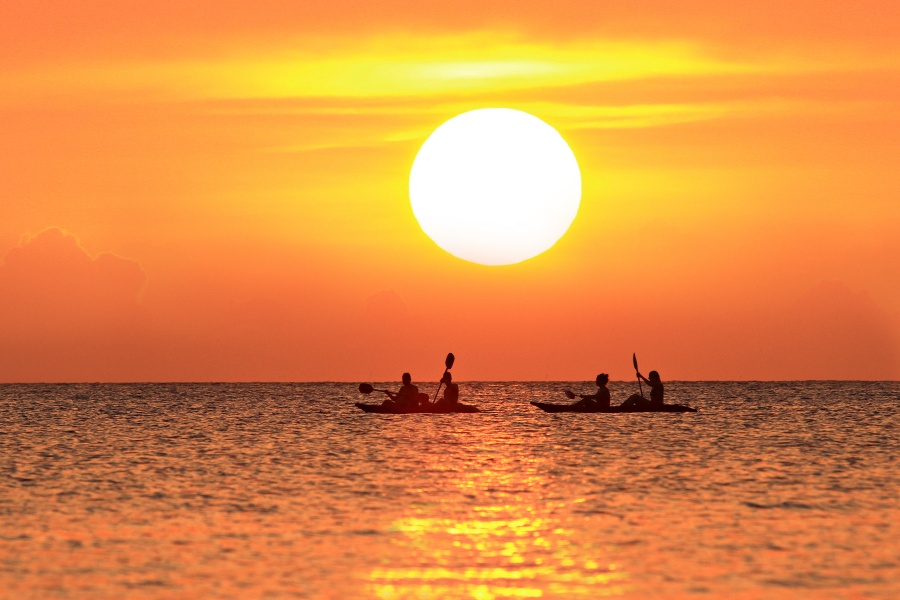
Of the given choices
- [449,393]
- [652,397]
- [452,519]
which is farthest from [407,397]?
[452,519]

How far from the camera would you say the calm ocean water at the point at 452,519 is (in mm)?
19906

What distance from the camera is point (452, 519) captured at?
26.6 meters

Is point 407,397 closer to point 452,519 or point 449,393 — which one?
point 449,393

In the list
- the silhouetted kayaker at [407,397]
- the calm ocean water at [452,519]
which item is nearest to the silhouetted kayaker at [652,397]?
the calm ocean water at [452,519]

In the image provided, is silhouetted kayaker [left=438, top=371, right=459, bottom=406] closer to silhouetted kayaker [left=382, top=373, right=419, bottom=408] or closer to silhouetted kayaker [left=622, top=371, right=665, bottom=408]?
silhouetted kayaker [left=382, top=373, right=419, bottom=408]

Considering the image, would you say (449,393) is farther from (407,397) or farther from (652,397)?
(652,397)

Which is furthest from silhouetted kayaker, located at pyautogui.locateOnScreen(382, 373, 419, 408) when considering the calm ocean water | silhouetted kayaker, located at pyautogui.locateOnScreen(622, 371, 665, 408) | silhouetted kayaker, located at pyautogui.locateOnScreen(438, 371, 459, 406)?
silhouetted kayaker, located at pyautogui.locateOnScreen(622, 371, 665, 408)

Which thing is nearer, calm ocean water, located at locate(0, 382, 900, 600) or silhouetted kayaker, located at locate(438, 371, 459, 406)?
calm ocean water, located at locate(0, 382, 900, 600)

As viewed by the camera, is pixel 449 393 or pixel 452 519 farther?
pixel 449 393

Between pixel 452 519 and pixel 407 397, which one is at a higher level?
pixel 407 397

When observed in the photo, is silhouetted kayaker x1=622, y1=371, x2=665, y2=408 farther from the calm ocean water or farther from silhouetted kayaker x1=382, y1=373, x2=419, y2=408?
silhouetted kayaker x1=382, y1=373, x2=419, y2=408

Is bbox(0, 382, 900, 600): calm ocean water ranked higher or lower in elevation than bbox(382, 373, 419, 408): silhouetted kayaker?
lower

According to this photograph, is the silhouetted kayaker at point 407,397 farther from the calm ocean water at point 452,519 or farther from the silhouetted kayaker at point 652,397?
the silhouetted kayaker at point 652,397

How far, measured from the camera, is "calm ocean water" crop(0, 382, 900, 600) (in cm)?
1991
